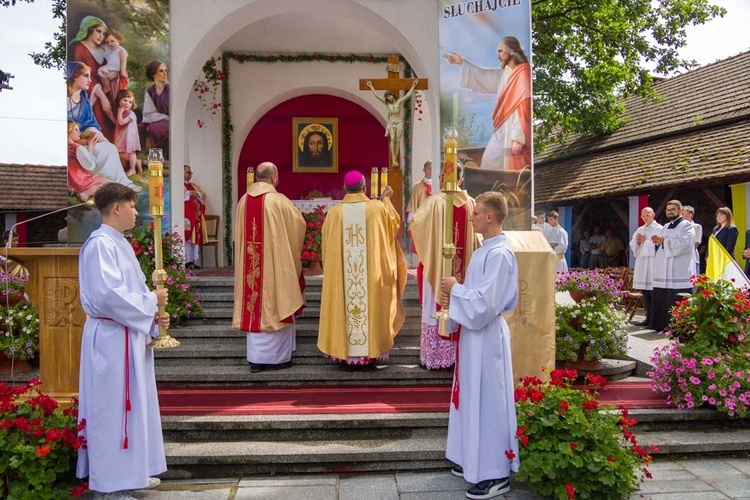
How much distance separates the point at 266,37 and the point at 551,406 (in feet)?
31.9

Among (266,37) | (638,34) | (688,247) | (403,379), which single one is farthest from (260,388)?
(638,34)

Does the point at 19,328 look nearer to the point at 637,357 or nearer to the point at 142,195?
the point at 142,195

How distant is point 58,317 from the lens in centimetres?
484

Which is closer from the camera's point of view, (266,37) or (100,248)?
(100,248)

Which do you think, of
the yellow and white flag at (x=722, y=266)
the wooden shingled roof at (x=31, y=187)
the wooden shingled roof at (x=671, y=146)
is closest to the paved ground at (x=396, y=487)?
the yellow and white flag at (x=722, y=266)

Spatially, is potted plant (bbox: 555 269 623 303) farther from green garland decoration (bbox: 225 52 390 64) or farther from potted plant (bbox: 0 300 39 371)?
green garland decoration (bbox: 225 52 390 64)

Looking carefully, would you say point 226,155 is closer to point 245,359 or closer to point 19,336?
point 19,336

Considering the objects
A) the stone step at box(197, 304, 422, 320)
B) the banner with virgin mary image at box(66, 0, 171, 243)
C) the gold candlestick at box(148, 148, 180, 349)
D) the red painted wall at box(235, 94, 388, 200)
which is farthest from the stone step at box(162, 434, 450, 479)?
the red painted wall at box(235, 94, 388, 200)

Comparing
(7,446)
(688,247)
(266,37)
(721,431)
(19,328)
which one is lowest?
(721,431)

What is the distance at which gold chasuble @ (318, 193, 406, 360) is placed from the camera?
18.6 feet

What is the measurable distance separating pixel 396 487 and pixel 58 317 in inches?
114

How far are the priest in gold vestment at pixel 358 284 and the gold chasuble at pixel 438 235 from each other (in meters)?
0.30

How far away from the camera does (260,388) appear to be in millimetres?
5500

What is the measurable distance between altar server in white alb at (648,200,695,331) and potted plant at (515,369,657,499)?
5340 mm
